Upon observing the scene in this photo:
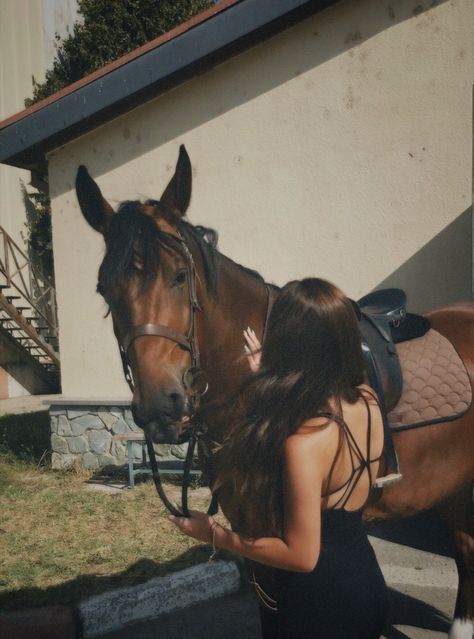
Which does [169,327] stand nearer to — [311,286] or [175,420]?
[175,420]

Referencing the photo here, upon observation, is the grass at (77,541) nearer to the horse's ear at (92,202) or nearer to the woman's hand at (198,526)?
the woman's hand at (198,526)


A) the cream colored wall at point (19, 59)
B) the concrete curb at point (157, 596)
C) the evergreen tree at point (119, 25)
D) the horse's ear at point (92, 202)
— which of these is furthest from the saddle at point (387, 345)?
the evergreen tree at point (119, 25)

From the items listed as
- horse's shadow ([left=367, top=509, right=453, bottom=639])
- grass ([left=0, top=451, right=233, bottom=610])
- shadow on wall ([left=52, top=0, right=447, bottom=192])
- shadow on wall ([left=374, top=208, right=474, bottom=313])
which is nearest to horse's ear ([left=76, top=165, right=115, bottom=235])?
horse's shadow ([left=367, top=509, right=453, bottom=639])

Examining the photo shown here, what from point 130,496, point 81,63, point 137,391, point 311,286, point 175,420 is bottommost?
point 130,496

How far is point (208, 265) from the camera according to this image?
214 centimetres

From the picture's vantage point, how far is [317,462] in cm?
142

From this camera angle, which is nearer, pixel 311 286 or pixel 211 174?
pixel 311 286

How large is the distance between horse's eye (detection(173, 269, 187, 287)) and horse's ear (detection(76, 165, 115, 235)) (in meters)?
0.47

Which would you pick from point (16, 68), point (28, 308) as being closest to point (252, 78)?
point (28, 308)

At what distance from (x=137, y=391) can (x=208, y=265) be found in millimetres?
627

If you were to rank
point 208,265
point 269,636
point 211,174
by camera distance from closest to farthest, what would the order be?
1. point 269,636
2. point 208,265
3. point 211,174

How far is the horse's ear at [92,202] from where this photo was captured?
2.25 m

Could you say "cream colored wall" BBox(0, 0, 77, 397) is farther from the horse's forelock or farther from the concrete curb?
the horse's forelock

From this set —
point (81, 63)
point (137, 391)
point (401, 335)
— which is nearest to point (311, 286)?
point (137, 391)
